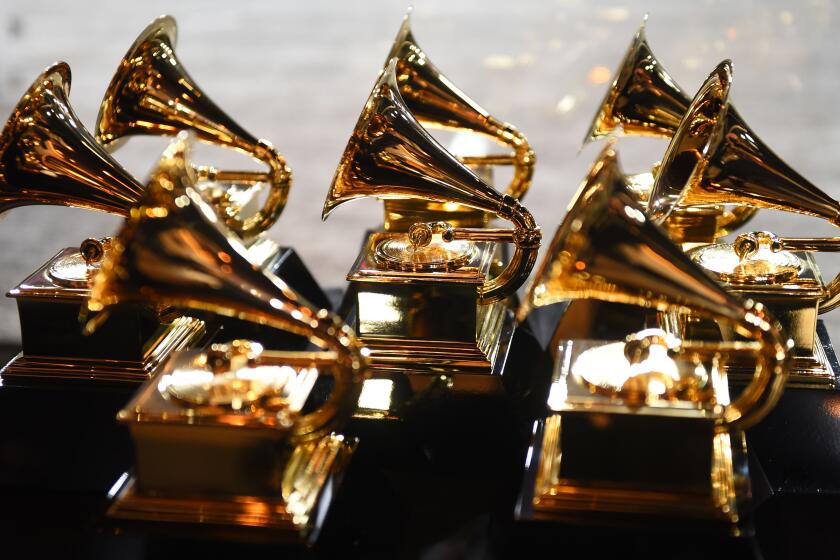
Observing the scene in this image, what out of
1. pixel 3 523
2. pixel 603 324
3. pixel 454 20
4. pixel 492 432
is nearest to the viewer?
pixel 3 523

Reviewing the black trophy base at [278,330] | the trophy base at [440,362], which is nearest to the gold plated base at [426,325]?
the trophy base at [440,362]

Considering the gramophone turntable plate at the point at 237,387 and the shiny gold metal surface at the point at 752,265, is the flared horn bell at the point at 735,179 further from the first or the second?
the gramophone turntable plate at the point at 237,387

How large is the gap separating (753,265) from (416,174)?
0.59 metres

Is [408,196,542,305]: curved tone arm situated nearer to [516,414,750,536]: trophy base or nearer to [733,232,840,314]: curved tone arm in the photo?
[733,232,840,314]: curved tone arm

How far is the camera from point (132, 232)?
Answer: 1.34 m

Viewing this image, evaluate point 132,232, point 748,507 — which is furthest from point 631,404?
point 132,232

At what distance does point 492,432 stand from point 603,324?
1.23ft

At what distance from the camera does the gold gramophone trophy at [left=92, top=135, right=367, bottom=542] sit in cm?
131

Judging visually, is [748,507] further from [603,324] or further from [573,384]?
[603,324]

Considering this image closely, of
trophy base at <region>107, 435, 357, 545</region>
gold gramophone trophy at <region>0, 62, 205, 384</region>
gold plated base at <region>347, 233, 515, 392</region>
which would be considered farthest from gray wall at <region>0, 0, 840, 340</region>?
trophy base at <region>107, 435, 357, 545</region>

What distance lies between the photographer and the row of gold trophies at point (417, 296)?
4.34 ft

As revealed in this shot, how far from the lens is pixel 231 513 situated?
134 centimetres

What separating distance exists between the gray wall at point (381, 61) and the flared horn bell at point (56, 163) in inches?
42.4

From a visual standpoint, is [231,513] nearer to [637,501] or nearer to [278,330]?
[637,501]
